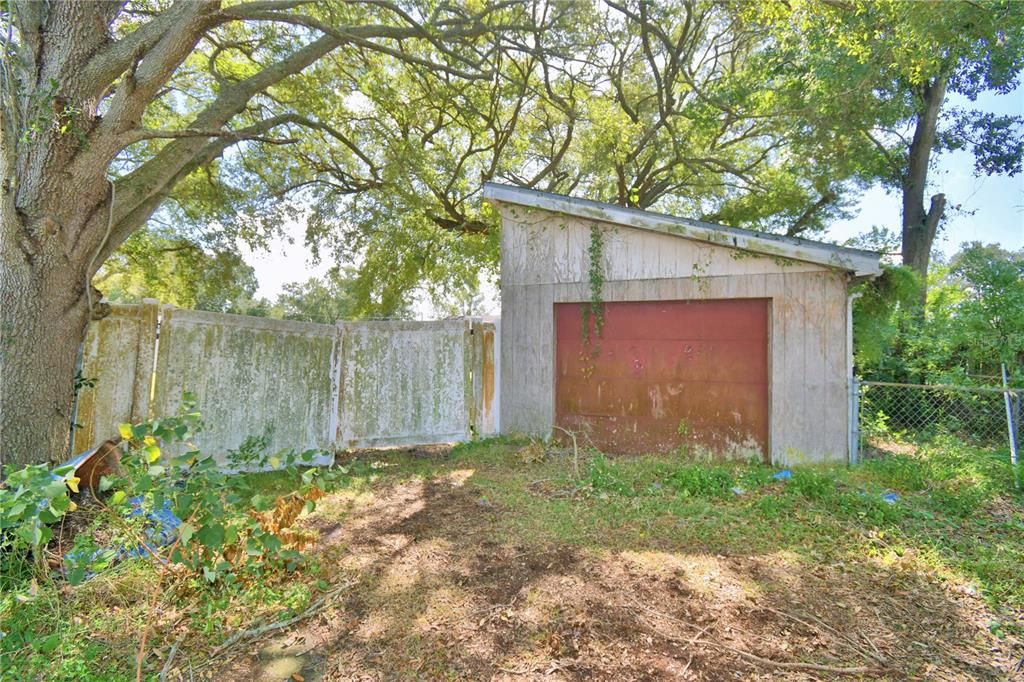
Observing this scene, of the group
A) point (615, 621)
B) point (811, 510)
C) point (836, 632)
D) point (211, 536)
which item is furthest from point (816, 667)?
point (211, 536)

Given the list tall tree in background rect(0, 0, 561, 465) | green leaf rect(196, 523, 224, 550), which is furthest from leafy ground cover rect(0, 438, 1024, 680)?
tall tree in background rect(0, 0, 561, 465)

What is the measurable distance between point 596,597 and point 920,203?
1366cm

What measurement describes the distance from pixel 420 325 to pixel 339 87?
6.12 m

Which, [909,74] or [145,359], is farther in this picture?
[909,74]

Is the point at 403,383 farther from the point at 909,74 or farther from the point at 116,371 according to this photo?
the point at 909,74

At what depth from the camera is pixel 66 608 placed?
2.57 metres

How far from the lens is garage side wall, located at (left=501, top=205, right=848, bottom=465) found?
5.52 metres

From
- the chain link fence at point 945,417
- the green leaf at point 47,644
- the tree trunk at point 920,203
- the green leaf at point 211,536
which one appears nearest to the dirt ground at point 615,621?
the green leaf at point 211,536

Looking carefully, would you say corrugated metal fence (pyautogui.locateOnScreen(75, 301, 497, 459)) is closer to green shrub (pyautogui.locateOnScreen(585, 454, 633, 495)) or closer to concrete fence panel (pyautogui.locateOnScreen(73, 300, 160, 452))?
concrete fence panel (pyautogui.locateOnScreen(73, 300, 160, 452))

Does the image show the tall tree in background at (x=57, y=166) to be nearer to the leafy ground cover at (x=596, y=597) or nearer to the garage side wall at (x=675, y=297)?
the leafy ground cover at (x=596, y=597)

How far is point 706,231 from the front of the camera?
6.00 m

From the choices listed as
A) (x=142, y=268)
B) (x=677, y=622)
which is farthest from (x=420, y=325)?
(x=142, y=268)

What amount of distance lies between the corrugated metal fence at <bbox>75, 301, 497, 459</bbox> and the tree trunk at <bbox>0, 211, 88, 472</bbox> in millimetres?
980

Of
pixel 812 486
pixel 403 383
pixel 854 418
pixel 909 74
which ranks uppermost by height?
pixel 909 74
